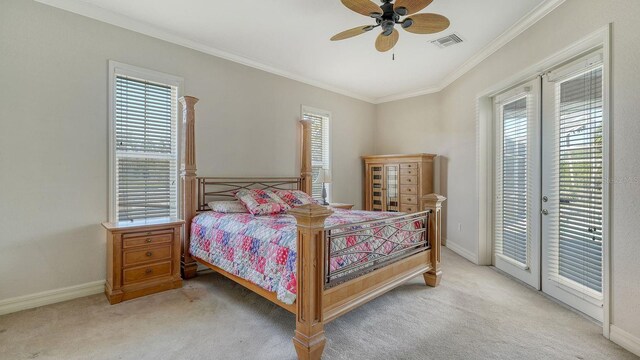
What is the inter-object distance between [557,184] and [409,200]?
248cm

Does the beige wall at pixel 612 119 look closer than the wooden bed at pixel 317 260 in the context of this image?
No

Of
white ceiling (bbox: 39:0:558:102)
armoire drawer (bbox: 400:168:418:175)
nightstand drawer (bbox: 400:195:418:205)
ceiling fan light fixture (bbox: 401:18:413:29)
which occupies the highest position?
white ceiling (bbox: 39:0:558:102)

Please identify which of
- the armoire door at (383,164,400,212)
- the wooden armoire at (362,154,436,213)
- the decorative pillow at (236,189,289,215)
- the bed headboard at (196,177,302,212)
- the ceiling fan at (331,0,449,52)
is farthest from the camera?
the armoire door at (383,164,400,212)

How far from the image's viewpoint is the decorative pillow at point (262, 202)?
327 cm

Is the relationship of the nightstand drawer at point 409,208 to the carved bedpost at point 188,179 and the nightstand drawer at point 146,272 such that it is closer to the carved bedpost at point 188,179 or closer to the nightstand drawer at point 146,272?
the carved bedpost at point 188,179

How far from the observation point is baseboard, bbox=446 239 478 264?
4.00 m

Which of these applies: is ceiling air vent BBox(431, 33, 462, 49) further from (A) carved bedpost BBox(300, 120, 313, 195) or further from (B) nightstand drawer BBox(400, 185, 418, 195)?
(B) nightstand drawer BBox(400, 185, 418, 195)

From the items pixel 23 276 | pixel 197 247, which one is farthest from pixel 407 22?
pixel 23 276

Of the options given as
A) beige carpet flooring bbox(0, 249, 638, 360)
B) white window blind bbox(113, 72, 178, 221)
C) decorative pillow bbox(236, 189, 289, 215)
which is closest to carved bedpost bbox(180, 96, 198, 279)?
white window blind bbox(113, 72, 178, 221)

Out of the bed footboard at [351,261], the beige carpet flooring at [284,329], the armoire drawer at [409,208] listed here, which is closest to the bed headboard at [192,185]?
the beige carpet flooring at [284,329]

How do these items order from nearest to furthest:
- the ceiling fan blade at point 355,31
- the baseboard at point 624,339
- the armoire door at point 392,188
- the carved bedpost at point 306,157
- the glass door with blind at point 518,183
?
the baseboard at point 624,339 → the ceiling fan blade at point 355,31 → the glass door with blind at point 518,183 → the carved bedpost at point 306,157 → the armoire door at point 392,188

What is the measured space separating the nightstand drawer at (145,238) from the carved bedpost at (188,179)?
0.40 metres

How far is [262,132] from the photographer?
4234 mm

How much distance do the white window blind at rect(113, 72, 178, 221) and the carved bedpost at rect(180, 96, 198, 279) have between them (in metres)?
0.19
